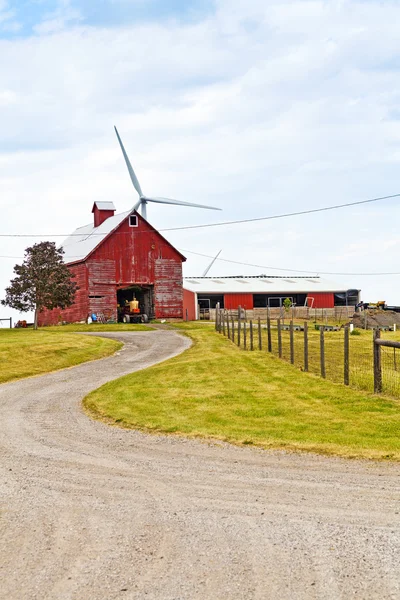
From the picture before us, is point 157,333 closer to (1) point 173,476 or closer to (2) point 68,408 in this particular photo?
(2) point 68,408

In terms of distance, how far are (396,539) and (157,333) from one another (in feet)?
152

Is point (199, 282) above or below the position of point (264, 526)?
above

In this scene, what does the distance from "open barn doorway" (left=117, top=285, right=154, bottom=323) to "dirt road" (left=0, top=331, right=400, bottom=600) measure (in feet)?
187

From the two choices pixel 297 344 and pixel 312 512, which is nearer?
pixel 312 512

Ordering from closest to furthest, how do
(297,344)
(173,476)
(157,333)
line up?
(173,476), (297,344), (157,333)

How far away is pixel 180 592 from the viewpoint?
611 cm

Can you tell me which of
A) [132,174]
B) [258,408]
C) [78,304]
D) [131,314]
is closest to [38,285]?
[78,304]

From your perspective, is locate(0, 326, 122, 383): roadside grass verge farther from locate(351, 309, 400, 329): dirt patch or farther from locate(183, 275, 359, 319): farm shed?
locate(183, 275, 359, 319): farm shed

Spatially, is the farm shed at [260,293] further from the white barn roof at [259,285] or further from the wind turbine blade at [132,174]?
the wind turbine blade at [132,174]

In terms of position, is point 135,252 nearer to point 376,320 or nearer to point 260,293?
point 260,293

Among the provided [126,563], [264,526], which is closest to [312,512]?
[264,526]

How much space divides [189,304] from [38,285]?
21.1 meters

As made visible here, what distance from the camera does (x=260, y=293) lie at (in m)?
83.6

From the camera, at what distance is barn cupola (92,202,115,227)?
78.9 meters
